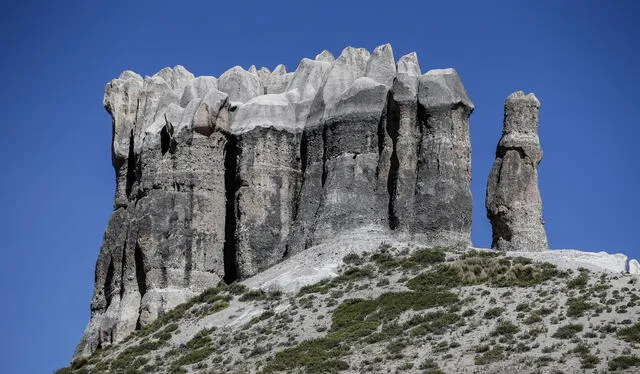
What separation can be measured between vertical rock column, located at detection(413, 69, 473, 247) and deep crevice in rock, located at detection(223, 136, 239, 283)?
9271mm

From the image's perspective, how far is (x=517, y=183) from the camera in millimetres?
74875

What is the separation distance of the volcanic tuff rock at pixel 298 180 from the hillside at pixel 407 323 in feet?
7.31

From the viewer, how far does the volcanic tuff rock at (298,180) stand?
74125mm

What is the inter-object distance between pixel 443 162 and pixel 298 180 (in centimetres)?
778

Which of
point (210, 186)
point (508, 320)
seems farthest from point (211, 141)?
point (508, 320)

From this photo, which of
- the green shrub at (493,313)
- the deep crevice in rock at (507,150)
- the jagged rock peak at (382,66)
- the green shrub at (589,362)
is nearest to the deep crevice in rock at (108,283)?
the jagged rock peak at (382,66)

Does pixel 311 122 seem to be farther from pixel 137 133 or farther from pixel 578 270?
pixel 578 270

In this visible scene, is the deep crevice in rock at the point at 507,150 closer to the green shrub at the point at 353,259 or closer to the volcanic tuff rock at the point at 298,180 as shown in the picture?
the volcanic tuff rock at the point at 298,180

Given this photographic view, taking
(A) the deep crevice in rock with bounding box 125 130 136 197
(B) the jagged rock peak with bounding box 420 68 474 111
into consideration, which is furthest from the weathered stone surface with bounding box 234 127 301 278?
(B) the jagged rock peak with bounding box 420 68 474 111

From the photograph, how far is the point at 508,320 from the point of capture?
59.1m

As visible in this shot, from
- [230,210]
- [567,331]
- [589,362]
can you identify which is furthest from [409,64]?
[589,362]

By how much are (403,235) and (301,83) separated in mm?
13146

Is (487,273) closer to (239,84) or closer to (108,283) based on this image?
(108,283)

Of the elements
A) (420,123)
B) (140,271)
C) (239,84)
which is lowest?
(140,271)
